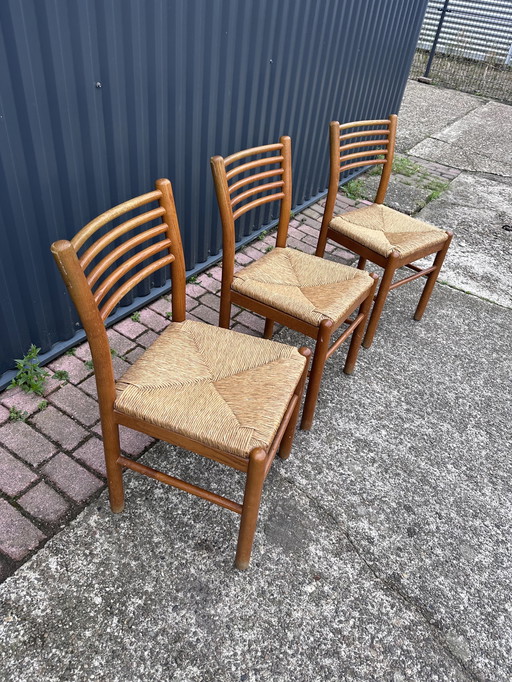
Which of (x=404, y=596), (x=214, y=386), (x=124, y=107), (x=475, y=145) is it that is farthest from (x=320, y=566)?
(x=475, y=145)

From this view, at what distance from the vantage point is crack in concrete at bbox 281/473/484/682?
64.6 inches

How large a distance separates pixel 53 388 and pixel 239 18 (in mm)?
2190

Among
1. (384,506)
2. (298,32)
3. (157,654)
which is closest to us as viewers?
(157,654)

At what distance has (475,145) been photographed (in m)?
6.59

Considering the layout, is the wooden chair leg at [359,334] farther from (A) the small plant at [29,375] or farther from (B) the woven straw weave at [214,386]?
(A) the small plant at [29,375]

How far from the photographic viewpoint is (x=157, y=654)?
5.13 ft

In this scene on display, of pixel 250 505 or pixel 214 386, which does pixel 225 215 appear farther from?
pixel 250 505

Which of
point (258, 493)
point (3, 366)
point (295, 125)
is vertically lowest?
point (3, 366)

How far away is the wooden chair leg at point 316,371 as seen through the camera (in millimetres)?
2125

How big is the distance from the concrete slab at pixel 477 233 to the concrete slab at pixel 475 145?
1.62 feet

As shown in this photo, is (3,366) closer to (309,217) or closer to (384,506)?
(384,506)

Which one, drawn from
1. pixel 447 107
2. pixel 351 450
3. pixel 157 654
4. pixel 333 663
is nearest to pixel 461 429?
pixel 351 450

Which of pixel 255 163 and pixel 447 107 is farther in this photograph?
pixel 447 107

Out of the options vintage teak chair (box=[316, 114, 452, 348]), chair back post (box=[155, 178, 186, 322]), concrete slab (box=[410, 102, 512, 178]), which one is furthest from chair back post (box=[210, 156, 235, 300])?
concrete slab (box=[410, 102, 512, 178])
